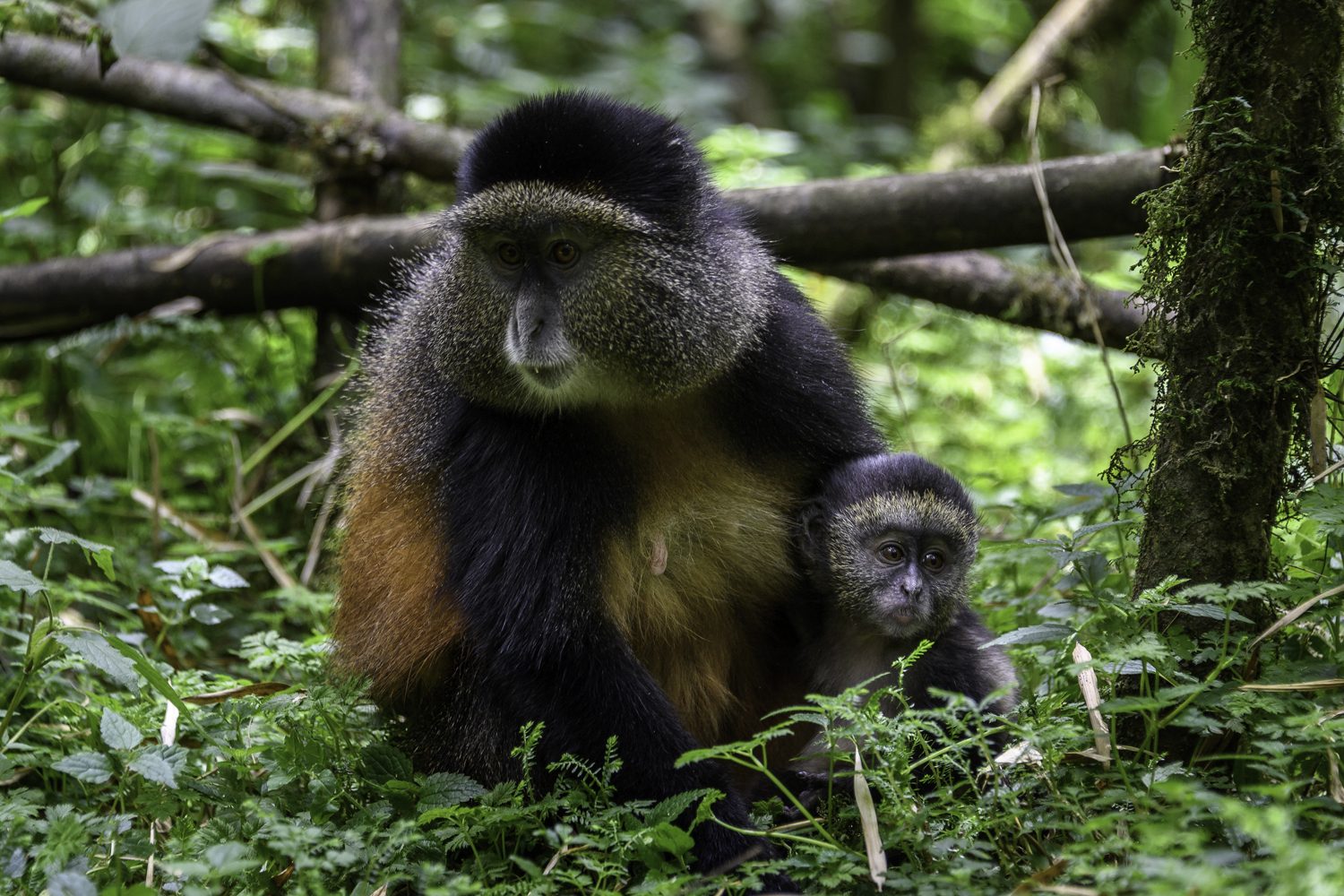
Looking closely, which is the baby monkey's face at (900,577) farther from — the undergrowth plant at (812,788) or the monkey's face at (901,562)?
the undergrowth plant at (812,788)

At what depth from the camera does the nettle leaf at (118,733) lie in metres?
3.31

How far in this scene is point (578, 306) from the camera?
378cm

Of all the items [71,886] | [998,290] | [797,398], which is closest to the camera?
[71,886]

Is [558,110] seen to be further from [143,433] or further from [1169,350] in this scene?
[143,433]

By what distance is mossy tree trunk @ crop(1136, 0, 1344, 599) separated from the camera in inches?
123

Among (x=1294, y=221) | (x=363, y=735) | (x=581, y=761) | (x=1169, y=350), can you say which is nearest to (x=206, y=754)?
(x=363, y=735)

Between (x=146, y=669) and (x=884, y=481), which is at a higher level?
(x=884, y=481)

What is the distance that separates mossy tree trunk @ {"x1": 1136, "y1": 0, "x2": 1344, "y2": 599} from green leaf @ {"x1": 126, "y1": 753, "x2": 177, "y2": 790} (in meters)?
2.53

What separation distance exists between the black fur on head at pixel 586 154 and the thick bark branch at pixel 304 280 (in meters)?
2.13

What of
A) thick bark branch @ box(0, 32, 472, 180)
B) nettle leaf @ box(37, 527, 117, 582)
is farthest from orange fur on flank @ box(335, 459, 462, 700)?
thick bark branch @ box(0, 32, 472, 180)

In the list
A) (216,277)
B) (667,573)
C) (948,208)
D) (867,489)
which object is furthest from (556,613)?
(216,277)

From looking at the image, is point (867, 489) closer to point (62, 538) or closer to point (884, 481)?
point (884, 481)

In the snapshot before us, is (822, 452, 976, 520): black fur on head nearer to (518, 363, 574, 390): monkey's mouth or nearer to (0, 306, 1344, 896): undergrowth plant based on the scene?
(0, 306, 1344, 896): undergrowth plant

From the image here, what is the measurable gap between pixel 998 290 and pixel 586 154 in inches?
117
